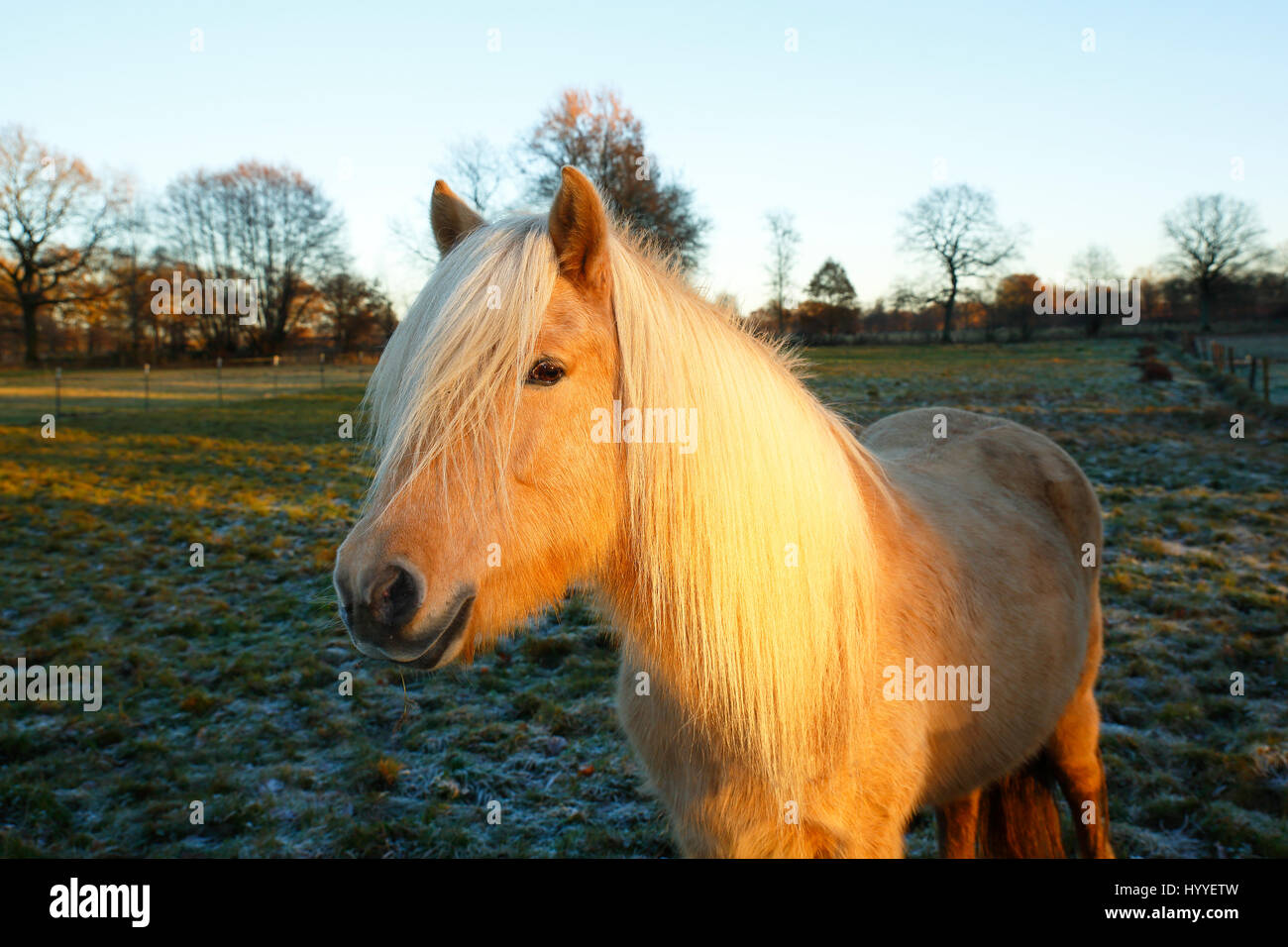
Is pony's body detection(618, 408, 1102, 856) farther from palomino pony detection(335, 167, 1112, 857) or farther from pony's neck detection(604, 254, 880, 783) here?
pony's neck detection(604, 254, 880, 783)

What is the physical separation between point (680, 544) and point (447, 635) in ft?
1.91

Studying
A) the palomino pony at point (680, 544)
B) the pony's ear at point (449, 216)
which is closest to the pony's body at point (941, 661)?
the palomino pony at point (680, 544)

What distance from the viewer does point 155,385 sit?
3073 centimetres

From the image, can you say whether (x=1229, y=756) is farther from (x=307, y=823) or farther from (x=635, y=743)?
(x=307, y=823)

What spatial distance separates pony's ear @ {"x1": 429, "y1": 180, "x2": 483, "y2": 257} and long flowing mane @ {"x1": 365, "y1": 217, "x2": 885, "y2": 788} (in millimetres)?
240

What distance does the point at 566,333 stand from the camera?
162cm

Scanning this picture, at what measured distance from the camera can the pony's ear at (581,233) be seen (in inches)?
60.9

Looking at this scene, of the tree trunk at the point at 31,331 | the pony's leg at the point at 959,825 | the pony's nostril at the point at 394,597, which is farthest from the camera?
the tree trunk at the point at 31,331

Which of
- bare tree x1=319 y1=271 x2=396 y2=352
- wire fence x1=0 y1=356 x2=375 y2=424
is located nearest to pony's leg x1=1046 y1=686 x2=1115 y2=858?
wire fence x1=0 y1=356 x2=375 y2=424

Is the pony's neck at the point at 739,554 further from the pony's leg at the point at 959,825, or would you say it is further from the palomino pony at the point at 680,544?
the pony's leg at the point at 959,825

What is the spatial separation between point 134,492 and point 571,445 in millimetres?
11880

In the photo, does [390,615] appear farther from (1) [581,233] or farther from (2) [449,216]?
(2) [449,216]

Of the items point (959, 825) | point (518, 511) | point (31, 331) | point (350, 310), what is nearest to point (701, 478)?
point (518, 511)

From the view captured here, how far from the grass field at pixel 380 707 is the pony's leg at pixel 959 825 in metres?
0.36
